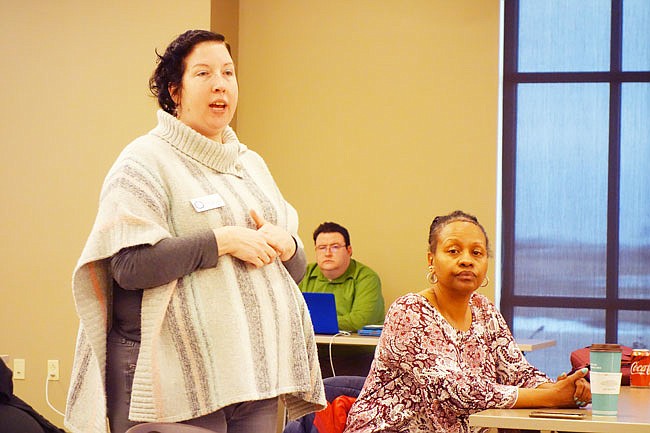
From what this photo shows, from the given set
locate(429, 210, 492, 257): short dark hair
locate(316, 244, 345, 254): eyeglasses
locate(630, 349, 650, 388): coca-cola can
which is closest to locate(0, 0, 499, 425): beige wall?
locate(316, 244, 345, 254): eyeglasses

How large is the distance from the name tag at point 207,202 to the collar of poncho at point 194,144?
0.11m

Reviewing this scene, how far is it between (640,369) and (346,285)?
3039 mm

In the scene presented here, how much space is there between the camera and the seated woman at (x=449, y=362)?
261 cm

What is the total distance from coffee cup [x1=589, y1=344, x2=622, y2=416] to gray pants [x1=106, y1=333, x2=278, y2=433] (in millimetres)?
849

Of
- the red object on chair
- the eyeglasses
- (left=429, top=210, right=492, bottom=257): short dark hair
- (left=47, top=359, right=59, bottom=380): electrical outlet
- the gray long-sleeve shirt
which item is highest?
(left=429, top=210, right=492, bottom=257): short dark hair

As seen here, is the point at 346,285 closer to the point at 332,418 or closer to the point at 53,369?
the point at 53,369

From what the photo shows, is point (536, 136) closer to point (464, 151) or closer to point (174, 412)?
point (464, 151)

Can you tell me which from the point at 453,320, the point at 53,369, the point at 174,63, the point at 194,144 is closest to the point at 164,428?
the point at 194,144

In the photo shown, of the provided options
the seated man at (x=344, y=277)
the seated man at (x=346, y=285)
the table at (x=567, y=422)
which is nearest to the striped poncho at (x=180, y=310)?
the table at (x=567, y=422)

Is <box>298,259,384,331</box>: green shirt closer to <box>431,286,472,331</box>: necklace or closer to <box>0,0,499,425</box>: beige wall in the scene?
<box>0,0,499,425</box>: beige wall

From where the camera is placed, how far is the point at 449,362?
2.71 meters

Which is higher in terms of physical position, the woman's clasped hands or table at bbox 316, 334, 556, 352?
the woman's clasped hands

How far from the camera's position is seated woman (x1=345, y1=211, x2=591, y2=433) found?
261 cm

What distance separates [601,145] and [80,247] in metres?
3.61
